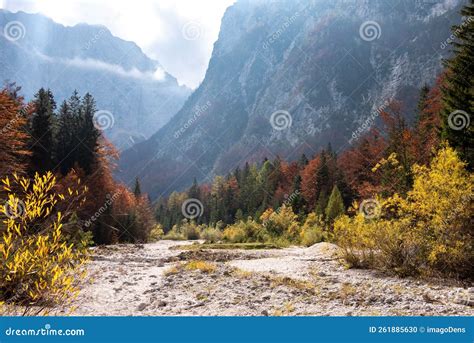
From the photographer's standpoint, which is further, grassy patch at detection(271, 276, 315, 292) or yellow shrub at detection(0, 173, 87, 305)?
grassy patch at detection(271, 276, 315, 292)

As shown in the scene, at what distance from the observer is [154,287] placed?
11.9 m

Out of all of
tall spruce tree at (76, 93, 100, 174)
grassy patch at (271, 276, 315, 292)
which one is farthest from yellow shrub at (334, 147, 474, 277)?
tall spruce tree at (76, 93, 100, 174)

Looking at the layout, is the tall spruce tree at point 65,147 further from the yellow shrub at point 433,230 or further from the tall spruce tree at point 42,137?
the yellow shrub at point 433,230

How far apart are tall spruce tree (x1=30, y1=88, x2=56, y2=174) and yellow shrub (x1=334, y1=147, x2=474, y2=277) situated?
31162 mm

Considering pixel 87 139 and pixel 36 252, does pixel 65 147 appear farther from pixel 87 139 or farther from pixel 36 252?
pixel 36 252

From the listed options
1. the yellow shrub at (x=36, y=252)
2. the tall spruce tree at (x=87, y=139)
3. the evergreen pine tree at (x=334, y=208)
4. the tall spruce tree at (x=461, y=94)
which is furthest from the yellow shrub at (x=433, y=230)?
the tall spruce tree at (x=87, y=139)

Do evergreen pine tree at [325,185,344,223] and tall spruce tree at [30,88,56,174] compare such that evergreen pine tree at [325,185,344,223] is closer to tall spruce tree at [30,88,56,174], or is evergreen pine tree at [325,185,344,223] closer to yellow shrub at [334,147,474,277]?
yellow shrub at [334,147,474,277]

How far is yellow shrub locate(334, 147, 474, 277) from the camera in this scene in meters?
12.4

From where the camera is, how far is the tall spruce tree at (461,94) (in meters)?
18.4

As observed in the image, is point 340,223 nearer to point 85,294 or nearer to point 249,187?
point 85,294

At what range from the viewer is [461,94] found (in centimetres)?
1939

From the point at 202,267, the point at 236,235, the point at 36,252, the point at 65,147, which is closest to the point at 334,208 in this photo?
the point at 236,235

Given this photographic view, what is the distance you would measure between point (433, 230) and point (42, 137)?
34342mm
